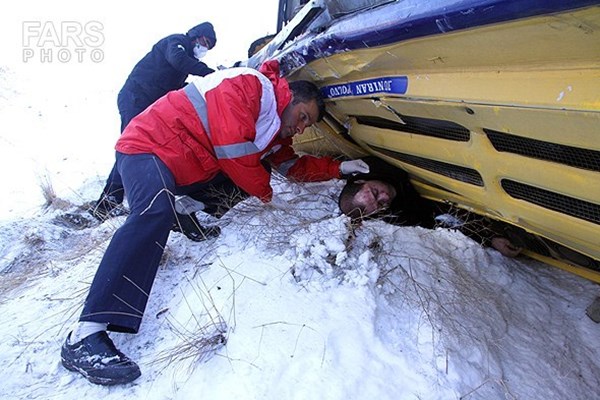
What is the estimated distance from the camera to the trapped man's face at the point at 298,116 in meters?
2.40

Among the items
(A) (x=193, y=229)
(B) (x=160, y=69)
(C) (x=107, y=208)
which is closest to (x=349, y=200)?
(A) (x=193, y=229)

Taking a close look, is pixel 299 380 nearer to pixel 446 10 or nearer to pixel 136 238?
pixel 136 238

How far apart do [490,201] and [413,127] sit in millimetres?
491

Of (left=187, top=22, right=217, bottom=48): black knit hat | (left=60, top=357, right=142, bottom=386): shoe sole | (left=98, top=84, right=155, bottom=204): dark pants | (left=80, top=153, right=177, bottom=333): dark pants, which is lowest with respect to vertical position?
(left=60, top=357, right=142, bottom=386): shoe sole

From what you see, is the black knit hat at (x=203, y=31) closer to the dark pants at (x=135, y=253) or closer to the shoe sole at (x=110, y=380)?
the dark pants at (x=135, y=253)

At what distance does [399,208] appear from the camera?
110 inches

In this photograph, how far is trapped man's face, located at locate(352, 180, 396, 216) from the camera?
2.66 meters

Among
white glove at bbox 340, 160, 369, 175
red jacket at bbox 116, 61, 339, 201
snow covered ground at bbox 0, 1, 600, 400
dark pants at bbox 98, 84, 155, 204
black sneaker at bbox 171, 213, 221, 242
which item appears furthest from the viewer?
dark pants at bbox 98, 84, 155, 204

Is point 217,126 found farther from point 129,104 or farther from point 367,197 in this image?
point 129,104

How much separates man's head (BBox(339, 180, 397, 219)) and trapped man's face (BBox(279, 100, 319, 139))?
20.2 inches

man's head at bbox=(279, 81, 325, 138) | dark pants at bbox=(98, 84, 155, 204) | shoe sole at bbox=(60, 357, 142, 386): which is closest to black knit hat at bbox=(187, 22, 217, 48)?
dark pants at bbox=(98, 84, 155, 204)

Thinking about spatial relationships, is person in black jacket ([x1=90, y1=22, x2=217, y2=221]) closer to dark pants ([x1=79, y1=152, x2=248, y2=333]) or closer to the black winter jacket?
the black winter jacket

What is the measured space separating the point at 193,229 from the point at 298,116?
0.89 metres

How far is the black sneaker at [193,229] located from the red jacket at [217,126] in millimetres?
213
